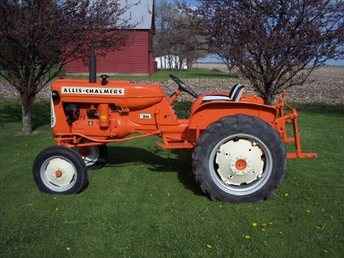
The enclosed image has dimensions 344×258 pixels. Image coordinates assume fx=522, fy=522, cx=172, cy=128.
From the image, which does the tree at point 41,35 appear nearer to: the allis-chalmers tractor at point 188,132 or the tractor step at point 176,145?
the allis-chalmers tractor at point 188,132

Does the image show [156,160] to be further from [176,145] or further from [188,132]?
[188,132]

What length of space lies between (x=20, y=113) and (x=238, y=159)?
9283 millimetres

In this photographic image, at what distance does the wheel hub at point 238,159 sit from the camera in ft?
18.8

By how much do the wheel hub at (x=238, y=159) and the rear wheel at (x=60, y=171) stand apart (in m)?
1.59

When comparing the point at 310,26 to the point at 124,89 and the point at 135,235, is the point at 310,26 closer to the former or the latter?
the point at 124,89

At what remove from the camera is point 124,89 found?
626 cm

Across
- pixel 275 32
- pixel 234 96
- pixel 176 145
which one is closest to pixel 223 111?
pixel 234 96

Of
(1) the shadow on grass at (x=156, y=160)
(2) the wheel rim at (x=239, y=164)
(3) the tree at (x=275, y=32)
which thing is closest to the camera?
(2) the wheel rim at (x=239, y=164)

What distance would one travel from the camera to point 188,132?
6.17m

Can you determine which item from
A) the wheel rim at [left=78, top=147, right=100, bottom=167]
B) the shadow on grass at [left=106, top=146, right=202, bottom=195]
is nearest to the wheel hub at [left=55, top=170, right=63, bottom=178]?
the wheel rim at [left=78, top=147, right=100, bottom=167]

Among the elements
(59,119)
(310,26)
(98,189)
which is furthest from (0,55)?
(310,26)

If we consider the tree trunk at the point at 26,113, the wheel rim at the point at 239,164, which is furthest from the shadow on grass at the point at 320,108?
the wheel rim at the point at 239,164

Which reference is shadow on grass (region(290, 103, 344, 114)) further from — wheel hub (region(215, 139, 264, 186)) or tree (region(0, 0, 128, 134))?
wheel hub (region(215, 139, 264, 186))

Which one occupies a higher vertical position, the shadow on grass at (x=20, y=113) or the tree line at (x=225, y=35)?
the tree line at (x=225, y=35)
